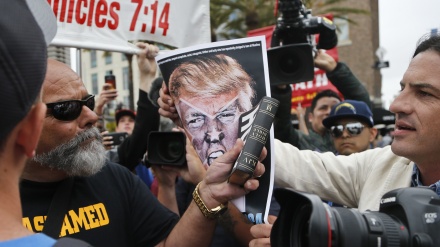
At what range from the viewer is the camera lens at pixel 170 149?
254 cm

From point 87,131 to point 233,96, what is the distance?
75 cm

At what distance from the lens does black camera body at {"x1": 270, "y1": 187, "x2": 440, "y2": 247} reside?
4.16 feet

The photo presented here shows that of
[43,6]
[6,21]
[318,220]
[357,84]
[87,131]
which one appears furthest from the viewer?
[357,84]

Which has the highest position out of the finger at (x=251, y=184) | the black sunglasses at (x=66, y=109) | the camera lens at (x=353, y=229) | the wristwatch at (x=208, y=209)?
the black sunglasses at (x=66, y=109)

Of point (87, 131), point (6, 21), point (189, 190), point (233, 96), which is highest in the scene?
point (6, 21)

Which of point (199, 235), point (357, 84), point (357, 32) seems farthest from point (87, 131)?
point (357, 32)

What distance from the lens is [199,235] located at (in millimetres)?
1970

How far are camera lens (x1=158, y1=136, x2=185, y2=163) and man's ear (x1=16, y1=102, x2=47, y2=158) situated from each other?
1.51m

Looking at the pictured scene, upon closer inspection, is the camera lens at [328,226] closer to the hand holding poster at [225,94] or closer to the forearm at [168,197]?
the hand holding poster at [225,94]

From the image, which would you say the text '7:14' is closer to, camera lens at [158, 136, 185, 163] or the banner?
the banner

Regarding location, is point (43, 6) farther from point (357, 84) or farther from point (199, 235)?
point (357, 84)

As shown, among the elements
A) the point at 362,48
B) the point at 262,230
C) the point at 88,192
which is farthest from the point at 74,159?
the point at 362,48

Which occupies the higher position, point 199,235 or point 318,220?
point 318,220

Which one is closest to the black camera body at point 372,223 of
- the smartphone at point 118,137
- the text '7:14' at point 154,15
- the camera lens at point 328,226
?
the camera lens at point 328,226
